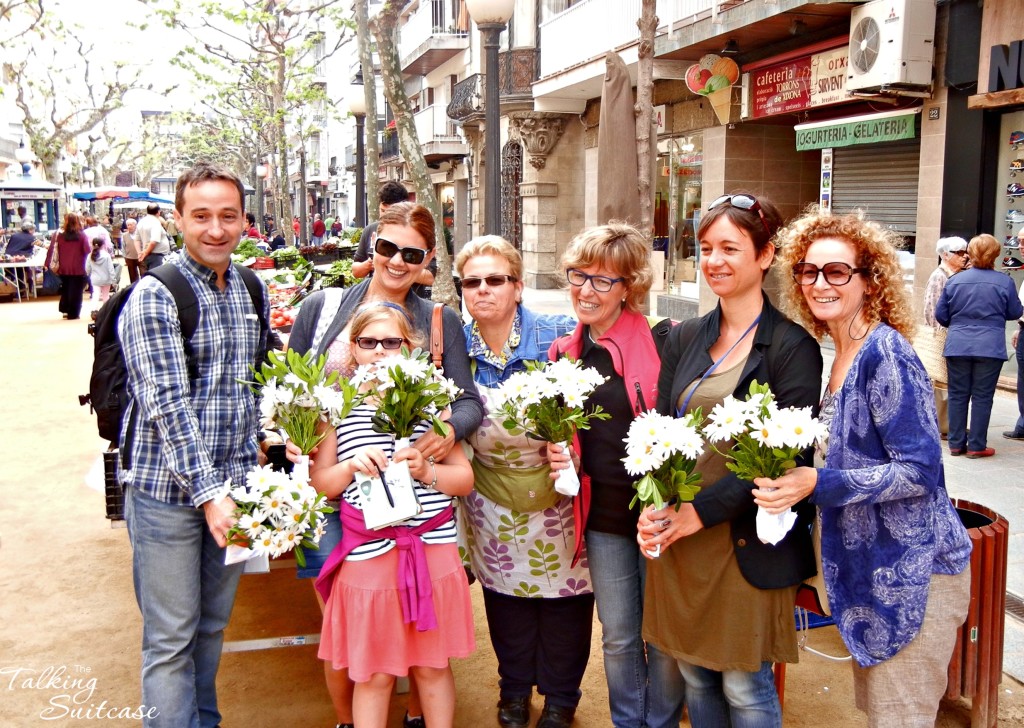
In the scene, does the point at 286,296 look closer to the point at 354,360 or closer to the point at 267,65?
the point at 354,360

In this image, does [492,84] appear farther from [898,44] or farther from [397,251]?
[397,251]

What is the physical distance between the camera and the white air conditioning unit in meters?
10.3

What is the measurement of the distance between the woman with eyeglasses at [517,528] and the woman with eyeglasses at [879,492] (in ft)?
3.31

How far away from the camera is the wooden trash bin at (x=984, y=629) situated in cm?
319

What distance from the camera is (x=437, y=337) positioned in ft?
10.9

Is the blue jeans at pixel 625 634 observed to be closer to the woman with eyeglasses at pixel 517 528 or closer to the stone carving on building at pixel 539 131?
the woman with eyeglasses at pixel 517 528

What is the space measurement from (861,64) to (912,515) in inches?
382

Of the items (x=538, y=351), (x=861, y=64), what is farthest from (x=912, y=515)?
(x=861, y=64)

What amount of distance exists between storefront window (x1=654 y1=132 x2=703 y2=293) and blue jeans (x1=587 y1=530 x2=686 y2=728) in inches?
527

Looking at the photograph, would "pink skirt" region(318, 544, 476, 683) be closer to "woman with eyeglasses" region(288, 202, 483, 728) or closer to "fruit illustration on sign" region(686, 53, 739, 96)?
"woman with eyeglasses" region(288, 202, 483, 728)

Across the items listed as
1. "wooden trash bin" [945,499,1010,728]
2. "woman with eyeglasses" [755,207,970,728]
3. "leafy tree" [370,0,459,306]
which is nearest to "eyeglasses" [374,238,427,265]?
"woman with eyeglasses" [755,207,970,728]

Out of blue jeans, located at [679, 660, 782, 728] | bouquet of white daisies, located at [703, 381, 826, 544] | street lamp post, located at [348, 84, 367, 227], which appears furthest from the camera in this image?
street lamp post, located at [348, 84, 367, 227]

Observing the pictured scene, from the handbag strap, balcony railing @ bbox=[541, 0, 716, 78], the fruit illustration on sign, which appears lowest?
the handbag strap

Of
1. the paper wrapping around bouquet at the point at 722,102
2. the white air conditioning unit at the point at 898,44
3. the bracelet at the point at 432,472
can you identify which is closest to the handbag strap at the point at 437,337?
the bracelet at the point at 432,472
